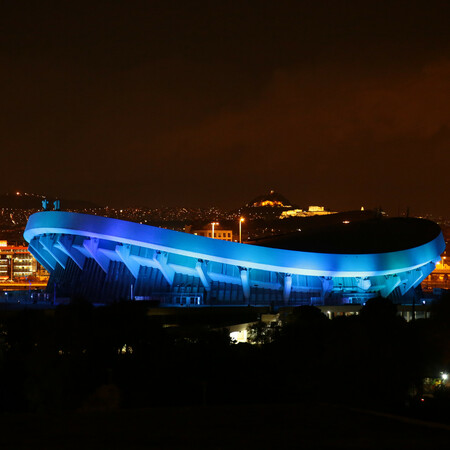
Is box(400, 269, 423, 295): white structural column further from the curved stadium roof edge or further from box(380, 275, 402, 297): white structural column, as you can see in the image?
the curved stadium roof edge

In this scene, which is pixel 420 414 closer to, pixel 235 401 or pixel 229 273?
pixel 235 401

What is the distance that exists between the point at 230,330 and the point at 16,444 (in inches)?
972

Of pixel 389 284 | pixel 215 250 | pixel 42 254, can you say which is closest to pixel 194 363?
pixel 215 250

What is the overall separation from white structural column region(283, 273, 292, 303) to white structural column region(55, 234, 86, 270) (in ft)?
38.4

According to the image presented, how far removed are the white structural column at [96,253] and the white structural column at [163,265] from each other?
3429mm

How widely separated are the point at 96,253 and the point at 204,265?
6.11 m

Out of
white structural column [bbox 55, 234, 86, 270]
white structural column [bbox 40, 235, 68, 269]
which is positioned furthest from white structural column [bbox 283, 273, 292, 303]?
white structural column [bbox 40, 235, 68, 269]

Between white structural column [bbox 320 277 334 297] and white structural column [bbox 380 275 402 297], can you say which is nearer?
white structural column [bbox 320 277 334 297]

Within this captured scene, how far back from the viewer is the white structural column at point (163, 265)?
4325 cm

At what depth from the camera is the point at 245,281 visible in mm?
43719

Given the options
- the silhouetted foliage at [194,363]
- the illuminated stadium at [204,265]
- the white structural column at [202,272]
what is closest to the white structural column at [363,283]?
the illuminated stadium at [204,265]

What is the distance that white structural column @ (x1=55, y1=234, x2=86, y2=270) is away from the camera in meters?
46.4

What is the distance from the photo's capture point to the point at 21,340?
25.8 m

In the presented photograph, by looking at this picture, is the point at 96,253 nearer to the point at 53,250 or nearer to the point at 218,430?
the point at 53,250
